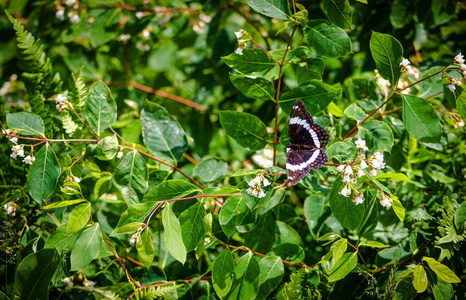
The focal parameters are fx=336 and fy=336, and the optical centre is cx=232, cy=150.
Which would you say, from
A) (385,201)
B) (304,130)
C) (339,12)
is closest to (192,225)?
(304,130)

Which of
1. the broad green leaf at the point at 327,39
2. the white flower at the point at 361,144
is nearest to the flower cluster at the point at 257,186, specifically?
the white flower at the point at 361,144

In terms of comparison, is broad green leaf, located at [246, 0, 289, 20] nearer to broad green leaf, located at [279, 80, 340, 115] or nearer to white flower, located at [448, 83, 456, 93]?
broad green leaf, located at [279, 80, 340, 115]

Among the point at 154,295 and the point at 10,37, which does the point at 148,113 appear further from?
the point at 10,37

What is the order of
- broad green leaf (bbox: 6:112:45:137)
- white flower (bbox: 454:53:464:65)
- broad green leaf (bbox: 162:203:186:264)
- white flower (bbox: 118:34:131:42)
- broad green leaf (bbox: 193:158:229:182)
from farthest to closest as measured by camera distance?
white flower (bbox: 118:34:131:42), broad green leaf (bbox: 193:158:229:182), broad green leaf (bbox: 6:112:45:137), white flower (bbox: 454:53:464:65), broad green leaf (bbox: 162:203:186:264)

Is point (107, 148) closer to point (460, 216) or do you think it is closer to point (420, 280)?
point (420, 280)

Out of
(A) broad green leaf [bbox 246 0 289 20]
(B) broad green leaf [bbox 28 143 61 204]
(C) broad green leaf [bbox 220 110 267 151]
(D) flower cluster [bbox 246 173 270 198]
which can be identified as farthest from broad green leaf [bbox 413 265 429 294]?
(B) broad green leaf [bbox 28 143 61 204]

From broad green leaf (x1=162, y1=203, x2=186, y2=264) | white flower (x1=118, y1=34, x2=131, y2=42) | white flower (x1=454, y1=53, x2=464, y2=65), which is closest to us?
broad green leaf (x1=162, y1=203, x2=186, y2=264)
